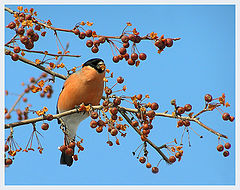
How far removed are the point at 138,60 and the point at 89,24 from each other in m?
0.45

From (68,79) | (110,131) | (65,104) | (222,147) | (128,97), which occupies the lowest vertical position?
(222,147)

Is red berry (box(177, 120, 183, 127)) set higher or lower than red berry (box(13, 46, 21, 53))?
lower

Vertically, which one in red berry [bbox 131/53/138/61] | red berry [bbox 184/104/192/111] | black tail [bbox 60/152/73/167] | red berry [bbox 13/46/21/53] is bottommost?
black tail [bbox 60/152/73/167]

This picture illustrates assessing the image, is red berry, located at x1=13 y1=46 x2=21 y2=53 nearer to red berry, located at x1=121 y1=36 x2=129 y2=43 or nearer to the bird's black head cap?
red berry, located at x1=121 y1=36 x2=129 y2=43

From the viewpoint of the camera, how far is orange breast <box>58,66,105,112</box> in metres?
3.57

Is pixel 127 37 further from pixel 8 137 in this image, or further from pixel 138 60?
pixel 8 137

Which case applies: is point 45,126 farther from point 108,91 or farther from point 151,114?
point 151,114

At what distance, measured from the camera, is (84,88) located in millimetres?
3568

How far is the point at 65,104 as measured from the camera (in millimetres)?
3707

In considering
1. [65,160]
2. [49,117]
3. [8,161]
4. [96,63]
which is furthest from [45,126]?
[96,63]

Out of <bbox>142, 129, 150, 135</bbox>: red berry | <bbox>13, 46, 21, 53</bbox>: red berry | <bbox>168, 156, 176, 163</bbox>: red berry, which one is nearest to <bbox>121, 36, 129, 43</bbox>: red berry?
<bbox>142, 129, 150, 135</bbox>: red berry

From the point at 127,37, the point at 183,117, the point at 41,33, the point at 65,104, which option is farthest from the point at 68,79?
the point at 183,117

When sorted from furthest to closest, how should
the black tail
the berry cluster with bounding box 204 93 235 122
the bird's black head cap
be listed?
the bird's black head cap < the black tail < the berry cluster with bounding box 204 93 235 122

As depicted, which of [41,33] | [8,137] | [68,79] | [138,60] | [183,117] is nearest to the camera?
[183,117]
